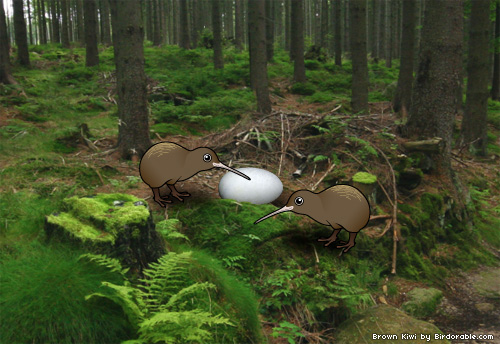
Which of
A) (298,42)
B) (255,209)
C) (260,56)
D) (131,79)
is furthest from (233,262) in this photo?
(298,42)

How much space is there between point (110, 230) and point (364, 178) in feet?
12.7

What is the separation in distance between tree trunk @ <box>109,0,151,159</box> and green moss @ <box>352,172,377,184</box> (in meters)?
3.67

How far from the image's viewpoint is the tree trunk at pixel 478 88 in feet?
34.3

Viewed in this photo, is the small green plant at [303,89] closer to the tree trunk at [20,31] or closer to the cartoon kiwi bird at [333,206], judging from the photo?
the tree trunk at [20,31]

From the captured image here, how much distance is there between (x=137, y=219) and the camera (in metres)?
3.06

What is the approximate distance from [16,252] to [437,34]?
7104 millimetres

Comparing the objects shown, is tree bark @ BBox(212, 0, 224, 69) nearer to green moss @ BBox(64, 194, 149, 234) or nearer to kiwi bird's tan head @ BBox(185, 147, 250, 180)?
kiwi bird's tan head @ BBox(185, 147, 250, 180)

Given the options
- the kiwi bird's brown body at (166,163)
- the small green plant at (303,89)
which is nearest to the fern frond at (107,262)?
the kiwi bird's brown body at (166,163)

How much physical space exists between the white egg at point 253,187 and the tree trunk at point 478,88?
26.8ft

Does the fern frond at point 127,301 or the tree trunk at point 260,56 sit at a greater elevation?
the tree trunk at point 260,56

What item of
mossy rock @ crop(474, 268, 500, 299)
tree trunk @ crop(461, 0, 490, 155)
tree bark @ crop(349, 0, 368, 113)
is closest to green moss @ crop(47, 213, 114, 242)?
mossy rock @ crop(474, 268, 500, 299)

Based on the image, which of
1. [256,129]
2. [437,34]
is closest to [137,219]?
[256,129]

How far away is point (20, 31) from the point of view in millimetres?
15664

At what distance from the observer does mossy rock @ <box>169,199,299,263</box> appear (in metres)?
4.43
